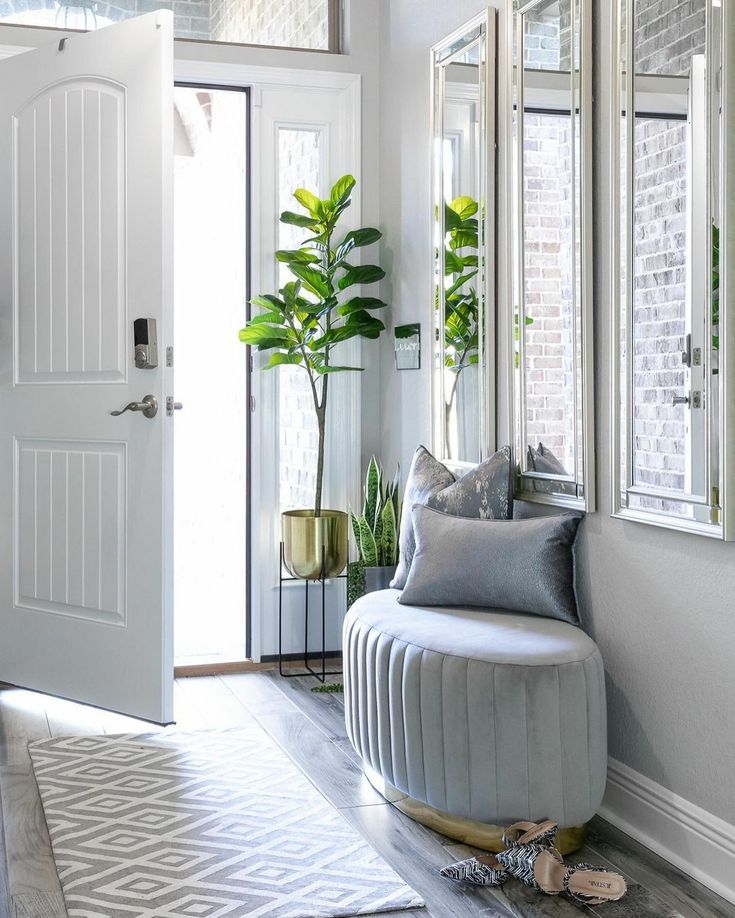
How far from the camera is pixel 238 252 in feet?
18.9

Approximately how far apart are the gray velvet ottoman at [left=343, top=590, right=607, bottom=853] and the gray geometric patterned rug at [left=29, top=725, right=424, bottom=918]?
0.76ft

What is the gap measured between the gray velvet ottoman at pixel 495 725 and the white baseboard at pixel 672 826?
0.51ft

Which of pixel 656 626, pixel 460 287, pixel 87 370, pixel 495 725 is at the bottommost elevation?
pixel 495 725

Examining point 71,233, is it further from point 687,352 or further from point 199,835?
point 687,352

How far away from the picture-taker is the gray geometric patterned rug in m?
2.18

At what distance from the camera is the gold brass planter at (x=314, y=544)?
3.86 metres

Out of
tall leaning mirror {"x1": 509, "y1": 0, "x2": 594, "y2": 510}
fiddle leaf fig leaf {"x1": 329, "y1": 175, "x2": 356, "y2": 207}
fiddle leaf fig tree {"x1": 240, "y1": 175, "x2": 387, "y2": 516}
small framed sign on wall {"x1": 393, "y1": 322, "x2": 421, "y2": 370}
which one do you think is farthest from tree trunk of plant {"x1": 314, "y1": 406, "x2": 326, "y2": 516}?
tall leaning mirror {"x1": 509, "y1": 0, "x2": 594, "y2": 510}

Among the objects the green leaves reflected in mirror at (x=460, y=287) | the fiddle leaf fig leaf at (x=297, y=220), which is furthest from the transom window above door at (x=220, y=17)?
the green leaves reflected in mirror at (x=460, y=287)

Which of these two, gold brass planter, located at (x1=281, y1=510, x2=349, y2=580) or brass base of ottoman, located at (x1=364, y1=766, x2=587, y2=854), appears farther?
gold brass planter, located at (x1=281, y1=510, x2=349, y2=580)

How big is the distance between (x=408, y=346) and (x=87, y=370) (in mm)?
1117

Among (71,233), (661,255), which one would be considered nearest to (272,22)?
(71,233)

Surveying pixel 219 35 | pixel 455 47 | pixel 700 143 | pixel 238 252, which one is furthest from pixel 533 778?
pixel 238 252

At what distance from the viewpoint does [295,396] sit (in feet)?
13.7

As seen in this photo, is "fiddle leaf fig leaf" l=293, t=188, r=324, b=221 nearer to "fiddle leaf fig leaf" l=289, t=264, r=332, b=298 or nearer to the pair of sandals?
"fiddle leaf fig leaf" l=289, t=264, r=332, b=298
